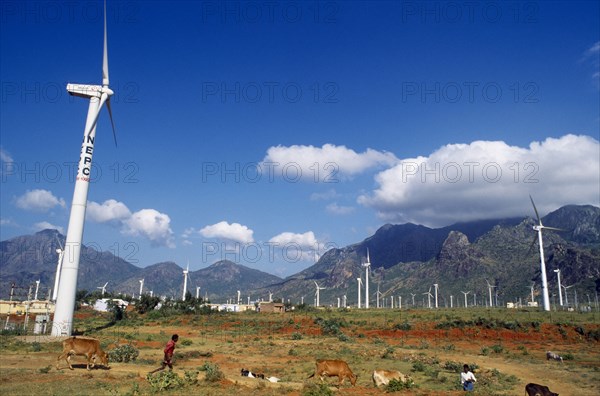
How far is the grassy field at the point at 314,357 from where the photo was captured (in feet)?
60.3

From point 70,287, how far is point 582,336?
179 ft

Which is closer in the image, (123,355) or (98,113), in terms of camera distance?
(123,355)

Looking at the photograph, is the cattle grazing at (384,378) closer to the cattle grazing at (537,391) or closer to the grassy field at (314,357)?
the grassy field at (314,357)

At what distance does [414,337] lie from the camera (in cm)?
5128

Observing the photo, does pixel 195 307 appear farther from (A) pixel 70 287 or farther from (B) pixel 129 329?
(A) pixel 70 287

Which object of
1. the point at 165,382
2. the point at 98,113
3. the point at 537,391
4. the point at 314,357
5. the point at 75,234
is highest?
the point at 98,113

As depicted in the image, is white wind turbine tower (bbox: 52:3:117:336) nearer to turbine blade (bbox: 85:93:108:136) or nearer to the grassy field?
turbine blade (bbox: 85:93:108:136)

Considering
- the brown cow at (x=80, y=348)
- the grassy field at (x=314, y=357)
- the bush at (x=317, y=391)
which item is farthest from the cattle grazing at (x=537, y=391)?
the brown cow at (x=80, y=348)

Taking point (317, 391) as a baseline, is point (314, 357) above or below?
below

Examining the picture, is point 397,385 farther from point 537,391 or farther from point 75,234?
point 75,234

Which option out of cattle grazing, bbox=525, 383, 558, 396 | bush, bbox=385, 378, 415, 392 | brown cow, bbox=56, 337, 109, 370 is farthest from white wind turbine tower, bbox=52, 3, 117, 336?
cattle grazing, bbox=525, 383, 558, 396

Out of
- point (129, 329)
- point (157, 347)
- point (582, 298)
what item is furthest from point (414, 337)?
point (582, 298)

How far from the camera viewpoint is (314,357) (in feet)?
109

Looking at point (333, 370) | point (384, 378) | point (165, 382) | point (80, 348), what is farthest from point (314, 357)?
point (165, 382)
